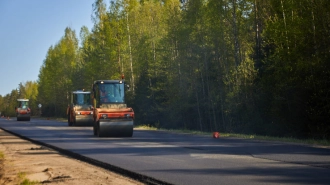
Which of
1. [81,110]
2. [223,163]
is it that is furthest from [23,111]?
[223,163]

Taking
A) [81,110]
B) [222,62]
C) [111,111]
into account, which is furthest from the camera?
[222,62]

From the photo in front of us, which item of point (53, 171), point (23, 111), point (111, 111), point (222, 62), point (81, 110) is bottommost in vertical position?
point (53, 171)

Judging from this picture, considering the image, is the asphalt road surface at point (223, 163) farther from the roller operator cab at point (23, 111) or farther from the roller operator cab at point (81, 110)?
the roller operator cab at point (23, 111)

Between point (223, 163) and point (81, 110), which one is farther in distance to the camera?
point (81, 110)

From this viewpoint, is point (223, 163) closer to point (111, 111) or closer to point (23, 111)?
point (111, 111)

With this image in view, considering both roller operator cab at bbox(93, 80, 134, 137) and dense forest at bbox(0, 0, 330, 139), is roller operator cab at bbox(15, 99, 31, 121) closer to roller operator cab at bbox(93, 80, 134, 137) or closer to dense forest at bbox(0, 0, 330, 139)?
dense forest at bbox(0, 0, 330, 139)

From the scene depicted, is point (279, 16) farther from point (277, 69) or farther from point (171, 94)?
point (171, 94)

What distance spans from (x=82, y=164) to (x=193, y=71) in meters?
31.8

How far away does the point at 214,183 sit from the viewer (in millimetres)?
10469

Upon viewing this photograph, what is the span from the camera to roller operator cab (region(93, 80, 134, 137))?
88.6 feet

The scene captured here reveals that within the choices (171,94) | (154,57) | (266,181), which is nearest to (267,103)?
(171,94)

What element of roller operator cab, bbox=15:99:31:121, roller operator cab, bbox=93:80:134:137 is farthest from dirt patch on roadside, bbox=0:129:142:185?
roller operator cab, bbox=15:99:31:121

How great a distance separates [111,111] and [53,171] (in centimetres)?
1343

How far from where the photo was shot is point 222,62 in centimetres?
4584
